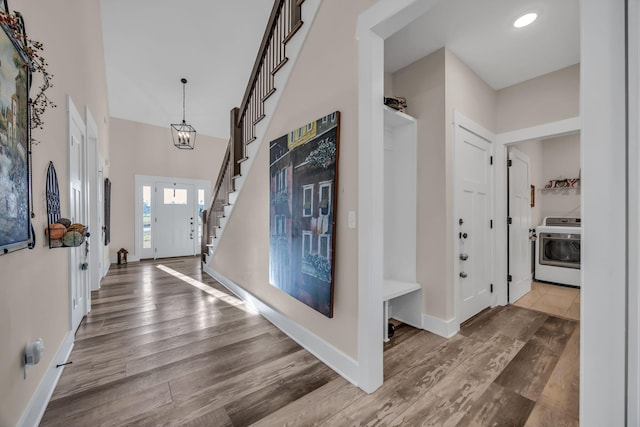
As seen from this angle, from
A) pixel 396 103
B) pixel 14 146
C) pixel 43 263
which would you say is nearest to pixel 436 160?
pixel 396 103

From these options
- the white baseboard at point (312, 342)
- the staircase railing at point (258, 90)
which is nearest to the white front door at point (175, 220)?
the staircase railing at point (258, 90)

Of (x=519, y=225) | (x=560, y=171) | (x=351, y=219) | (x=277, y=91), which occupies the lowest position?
(x=519, y=225)

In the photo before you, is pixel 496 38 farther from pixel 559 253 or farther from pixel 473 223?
pixel 559 253

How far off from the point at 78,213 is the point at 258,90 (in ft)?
7.35

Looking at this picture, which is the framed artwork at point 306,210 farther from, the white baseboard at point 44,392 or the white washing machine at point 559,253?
the white washing machine at point 559,253

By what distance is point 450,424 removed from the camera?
142 cm

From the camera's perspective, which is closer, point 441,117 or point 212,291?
point 441,117

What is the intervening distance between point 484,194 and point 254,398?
297 cm

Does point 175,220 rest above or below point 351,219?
below

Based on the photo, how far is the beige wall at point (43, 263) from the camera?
3.80ft

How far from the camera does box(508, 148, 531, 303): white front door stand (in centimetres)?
332

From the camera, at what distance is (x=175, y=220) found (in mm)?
6637

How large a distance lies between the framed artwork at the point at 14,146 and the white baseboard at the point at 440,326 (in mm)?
2865

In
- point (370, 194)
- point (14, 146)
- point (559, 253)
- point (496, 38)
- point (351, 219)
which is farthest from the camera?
point (559, 253)
